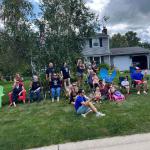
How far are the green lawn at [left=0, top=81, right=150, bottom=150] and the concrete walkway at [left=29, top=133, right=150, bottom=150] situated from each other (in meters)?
0.39

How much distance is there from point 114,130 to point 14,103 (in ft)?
20.3

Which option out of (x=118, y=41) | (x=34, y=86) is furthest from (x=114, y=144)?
(x=118, y=41)

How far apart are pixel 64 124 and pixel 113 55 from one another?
29997mm

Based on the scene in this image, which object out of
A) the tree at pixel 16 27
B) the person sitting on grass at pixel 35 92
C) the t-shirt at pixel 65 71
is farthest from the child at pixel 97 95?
the tree at pixel 16 27

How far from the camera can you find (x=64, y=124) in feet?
34.4

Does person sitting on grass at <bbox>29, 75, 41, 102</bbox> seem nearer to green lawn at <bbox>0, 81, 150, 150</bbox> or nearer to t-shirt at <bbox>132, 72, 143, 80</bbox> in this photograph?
green lawn at <bbox>0, 81, 150, 150</bbox>

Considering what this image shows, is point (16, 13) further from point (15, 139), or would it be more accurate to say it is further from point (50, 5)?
point (15, 139)

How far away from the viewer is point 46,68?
17609 mm

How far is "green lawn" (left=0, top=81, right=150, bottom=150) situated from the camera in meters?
9.29

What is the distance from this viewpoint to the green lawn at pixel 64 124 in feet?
30.5

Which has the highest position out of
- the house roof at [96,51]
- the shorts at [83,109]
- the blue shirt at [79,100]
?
the house roof at [96,51]

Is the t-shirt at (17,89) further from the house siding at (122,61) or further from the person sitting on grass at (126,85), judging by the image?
the house siding at (122,61)

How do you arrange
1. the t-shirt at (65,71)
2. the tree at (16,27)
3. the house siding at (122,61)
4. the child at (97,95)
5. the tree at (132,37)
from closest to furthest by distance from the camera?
the child at (97,95) → the t-shirt at (65,71) → the tree at (16,27) → the house siding at (122,61) → the tree at (132,37)

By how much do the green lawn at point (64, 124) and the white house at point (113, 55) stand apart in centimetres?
2547
